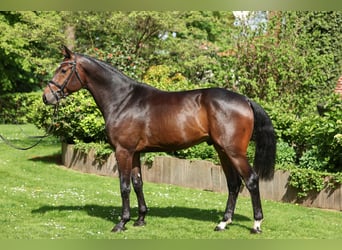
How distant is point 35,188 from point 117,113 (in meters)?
3.44

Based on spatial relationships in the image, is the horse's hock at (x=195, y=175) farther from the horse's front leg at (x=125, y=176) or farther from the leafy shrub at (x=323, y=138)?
the horse's front leg at (x=125, y=176)

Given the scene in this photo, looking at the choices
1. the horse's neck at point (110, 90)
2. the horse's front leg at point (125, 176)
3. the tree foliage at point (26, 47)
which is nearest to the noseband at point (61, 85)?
the horse's neck at point (110, 90)

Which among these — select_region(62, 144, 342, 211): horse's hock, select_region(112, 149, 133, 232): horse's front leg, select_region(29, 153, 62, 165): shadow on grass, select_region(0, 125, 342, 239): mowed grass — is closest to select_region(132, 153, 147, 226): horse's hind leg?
select_region(0, 125, 342, 239): mowed grass

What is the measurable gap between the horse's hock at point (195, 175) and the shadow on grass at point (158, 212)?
1.45 meters

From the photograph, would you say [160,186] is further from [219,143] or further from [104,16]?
[104,16]

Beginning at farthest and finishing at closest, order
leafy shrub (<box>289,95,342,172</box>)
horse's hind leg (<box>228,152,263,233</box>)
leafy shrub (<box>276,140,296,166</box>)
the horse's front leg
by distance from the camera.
A: leafy shrub (<box>276,140,296,166</box>) → leafy shrub (<box>289,95,342,172</box>) → the horse's front leg → horse's hind leg (<box>228,152,263,233</box>)

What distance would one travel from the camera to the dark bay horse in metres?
6.05

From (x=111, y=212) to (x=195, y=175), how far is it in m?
2.49

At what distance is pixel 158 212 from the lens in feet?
24.1

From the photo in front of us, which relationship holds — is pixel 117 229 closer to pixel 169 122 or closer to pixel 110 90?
pixel 169 122

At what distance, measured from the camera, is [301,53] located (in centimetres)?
1278

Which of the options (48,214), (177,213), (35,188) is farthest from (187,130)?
(35,188)

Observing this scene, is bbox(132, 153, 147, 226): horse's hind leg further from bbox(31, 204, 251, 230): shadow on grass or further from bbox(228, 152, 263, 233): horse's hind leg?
bbox(228, 152, 263, 233): horse's hind leg

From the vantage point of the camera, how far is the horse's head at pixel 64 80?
6406mm
